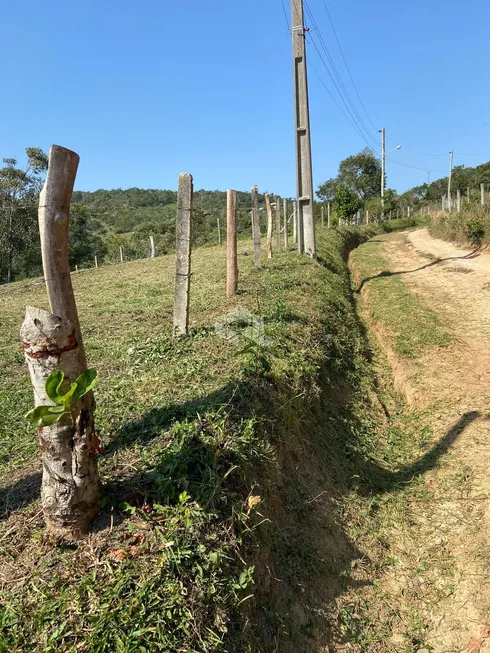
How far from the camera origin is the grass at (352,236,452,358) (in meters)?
7.19

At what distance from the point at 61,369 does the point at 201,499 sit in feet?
3.40

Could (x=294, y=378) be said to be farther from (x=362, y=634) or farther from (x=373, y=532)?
(x=362, y=634)

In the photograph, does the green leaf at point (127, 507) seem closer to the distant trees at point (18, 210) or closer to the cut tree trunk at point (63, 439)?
the cut tree trunk at point (63, 439)

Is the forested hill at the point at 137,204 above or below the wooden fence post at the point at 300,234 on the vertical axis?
above

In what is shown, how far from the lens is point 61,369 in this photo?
2016mm

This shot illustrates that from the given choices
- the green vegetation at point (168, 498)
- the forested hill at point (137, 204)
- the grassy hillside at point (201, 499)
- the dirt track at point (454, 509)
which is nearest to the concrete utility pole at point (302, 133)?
the dirt track at point (454, 509)

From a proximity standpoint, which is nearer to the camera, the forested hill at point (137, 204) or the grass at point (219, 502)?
the grass at point (219, 502)

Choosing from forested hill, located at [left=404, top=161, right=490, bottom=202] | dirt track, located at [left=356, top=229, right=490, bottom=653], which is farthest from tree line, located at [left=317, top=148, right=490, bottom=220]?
dirt track, located at [left=356, top=229, right=490, bottom=653]

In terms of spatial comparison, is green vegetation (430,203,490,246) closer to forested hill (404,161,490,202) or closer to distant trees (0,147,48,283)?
distant trees (0,147,48,283)

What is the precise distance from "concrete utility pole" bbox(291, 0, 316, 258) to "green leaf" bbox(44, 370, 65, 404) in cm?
1082

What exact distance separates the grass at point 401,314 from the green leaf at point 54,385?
235 inches

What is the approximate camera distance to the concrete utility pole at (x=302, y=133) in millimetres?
11875

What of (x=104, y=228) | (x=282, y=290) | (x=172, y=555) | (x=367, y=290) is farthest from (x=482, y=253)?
(x=104, y=228)

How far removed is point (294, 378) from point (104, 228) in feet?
186
